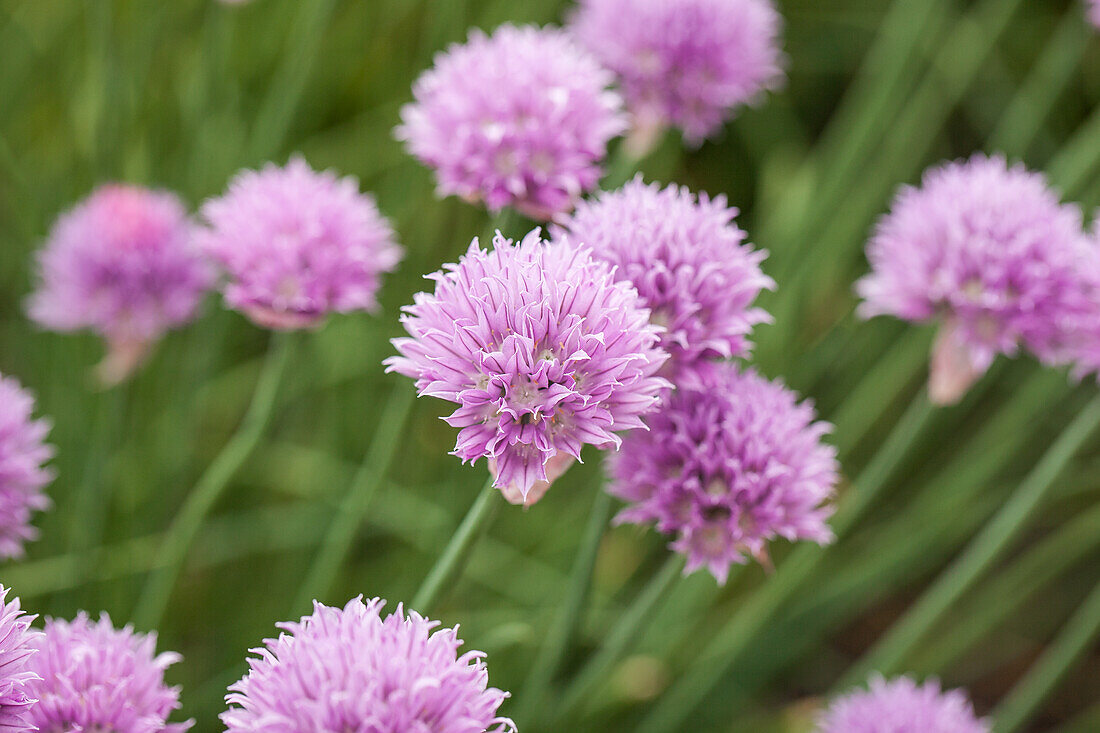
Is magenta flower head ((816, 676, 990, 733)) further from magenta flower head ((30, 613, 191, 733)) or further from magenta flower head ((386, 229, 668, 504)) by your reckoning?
magenta flower head ((30, 613, 191, 733))

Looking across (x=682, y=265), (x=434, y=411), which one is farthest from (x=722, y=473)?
(x=434, y=411)

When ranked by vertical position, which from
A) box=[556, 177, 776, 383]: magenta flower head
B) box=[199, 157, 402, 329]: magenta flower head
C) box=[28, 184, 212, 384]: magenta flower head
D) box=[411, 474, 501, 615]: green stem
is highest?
box=[28, 184, 212, 384]: magenta flower head

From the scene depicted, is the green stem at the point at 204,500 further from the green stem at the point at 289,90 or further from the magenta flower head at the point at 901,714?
the magenta flower head at the point at 901,714

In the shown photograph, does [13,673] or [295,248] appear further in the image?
[295,248]

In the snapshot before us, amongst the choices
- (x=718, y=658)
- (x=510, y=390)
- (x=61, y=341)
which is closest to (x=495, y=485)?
(x=510, y=390)

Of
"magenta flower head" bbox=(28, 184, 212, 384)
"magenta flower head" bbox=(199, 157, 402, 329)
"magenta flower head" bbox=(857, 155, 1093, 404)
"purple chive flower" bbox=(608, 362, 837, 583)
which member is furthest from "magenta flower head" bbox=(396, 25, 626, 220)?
"magenta flower head" bbox=(28, 184, 212, 384)

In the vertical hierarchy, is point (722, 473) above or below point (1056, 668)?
above

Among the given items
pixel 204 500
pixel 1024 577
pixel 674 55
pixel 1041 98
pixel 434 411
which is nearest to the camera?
pixel 204 500

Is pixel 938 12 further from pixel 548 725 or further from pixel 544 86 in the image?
pixel 548 725

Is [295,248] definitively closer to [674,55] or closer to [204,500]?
[204,500]
